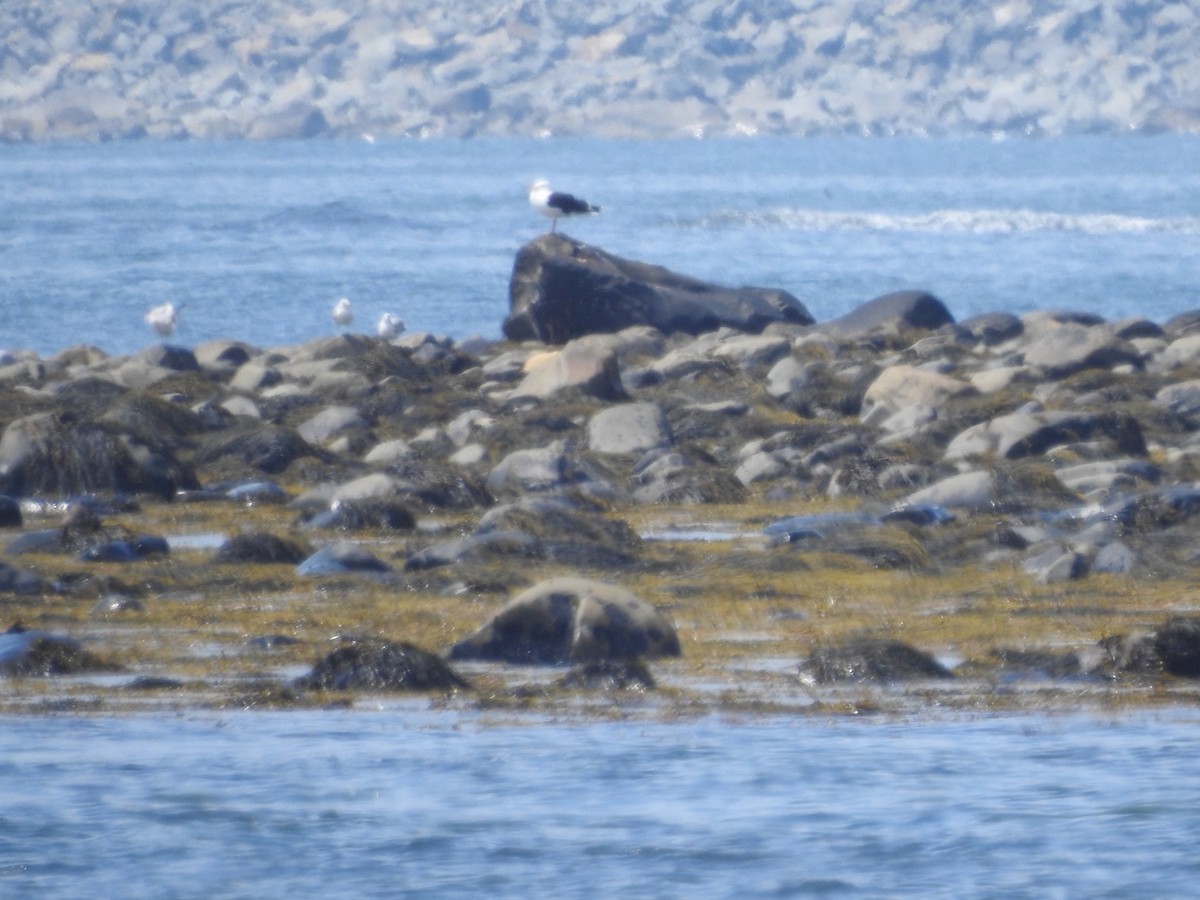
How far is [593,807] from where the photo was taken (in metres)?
6.36

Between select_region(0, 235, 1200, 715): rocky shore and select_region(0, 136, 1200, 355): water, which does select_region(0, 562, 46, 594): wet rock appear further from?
select_region(0, 136, 1200, 355): water

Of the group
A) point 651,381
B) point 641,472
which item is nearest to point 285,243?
point 651,381

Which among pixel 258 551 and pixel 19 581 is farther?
pixel 258 551

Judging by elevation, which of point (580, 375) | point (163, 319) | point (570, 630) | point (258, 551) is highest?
point (163, 319)

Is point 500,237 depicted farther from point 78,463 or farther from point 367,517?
point 367,517

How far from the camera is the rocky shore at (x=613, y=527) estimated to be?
7.84 metres

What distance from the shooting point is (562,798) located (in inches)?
253

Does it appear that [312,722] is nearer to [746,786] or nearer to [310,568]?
[746,786]

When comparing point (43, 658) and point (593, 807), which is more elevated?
point (43, 658)

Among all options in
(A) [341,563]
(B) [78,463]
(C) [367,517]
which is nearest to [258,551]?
(A) [341,563]

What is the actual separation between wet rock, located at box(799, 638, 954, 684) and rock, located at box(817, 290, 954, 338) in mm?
13893

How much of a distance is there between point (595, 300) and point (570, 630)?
13.5 metres

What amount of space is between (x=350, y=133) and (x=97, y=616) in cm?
18827

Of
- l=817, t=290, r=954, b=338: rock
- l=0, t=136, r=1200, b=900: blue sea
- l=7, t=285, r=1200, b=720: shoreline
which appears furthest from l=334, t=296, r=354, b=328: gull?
l=0, t=136, r=1200, b=900: blue sea
